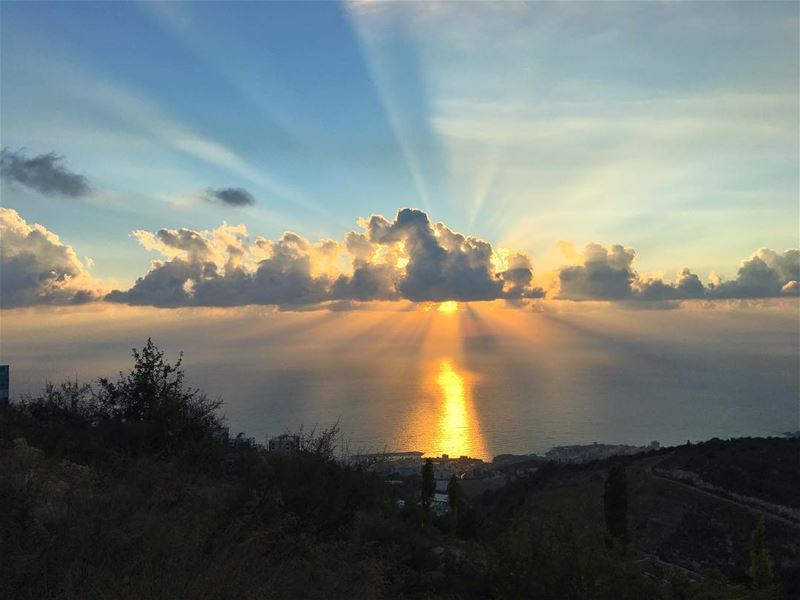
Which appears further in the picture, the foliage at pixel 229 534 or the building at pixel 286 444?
the building at pixel 286 444

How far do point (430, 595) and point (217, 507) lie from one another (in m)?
2.91

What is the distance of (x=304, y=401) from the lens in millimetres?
101500

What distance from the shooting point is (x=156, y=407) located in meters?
12.2

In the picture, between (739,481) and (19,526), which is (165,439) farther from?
(739,481)

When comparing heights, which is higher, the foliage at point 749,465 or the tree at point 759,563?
the tree at point 759,563

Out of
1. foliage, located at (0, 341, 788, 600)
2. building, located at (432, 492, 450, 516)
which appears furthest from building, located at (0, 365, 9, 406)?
building, located at (432, 492, 450, 516)

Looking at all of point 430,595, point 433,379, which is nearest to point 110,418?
point 430,595

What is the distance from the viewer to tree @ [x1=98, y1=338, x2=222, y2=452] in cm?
1155

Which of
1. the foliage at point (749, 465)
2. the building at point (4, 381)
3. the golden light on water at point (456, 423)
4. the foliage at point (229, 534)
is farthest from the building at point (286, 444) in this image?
the golden light on water at point (456, 423)

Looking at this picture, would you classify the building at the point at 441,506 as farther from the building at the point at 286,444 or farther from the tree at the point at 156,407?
the tree at the point at 156,407

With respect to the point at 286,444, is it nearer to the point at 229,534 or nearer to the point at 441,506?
the point at 229,534

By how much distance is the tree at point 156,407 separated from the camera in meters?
11.5

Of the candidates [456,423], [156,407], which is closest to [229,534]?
[156,407]

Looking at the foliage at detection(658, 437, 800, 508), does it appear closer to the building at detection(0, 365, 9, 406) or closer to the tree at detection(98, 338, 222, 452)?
the tree at detection(98, 338, 222, 452)
